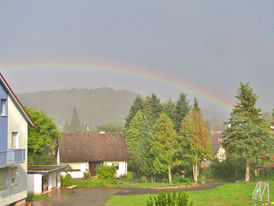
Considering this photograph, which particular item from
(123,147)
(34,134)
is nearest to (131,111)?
(123,147)

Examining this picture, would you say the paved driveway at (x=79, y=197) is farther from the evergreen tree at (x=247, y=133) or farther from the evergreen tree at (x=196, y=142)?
the evergreen tree at (x=247, y=133)

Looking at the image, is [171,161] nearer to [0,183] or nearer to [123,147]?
[123,147]

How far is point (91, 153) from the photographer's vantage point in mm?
47031

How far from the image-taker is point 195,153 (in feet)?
133

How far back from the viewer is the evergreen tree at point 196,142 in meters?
40.4

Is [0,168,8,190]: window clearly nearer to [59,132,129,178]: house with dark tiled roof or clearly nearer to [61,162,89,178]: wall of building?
[59,132,129,178]: house with dark tiled roof

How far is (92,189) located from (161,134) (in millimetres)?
12331

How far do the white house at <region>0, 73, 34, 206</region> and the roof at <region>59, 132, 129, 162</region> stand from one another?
21262 mm

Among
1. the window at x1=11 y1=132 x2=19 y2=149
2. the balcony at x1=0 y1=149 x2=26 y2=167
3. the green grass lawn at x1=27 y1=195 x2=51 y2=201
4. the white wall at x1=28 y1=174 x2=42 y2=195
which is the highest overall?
the window at x1=11 y1=132 x2=19 y2=149

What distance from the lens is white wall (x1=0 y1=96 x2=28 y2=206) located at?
2230 cm

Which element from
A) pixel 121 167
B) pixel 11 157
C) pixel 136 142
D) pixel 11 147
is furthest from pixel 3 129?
pixel 136 142

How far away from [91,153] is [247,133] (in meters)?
23.7

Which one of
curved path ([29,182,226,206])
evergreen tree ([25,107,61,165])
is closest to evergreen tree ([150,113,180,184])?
curved path ([29,182,226,206])

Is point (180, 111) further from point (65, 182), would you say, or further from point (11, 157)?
point (11, 157)
